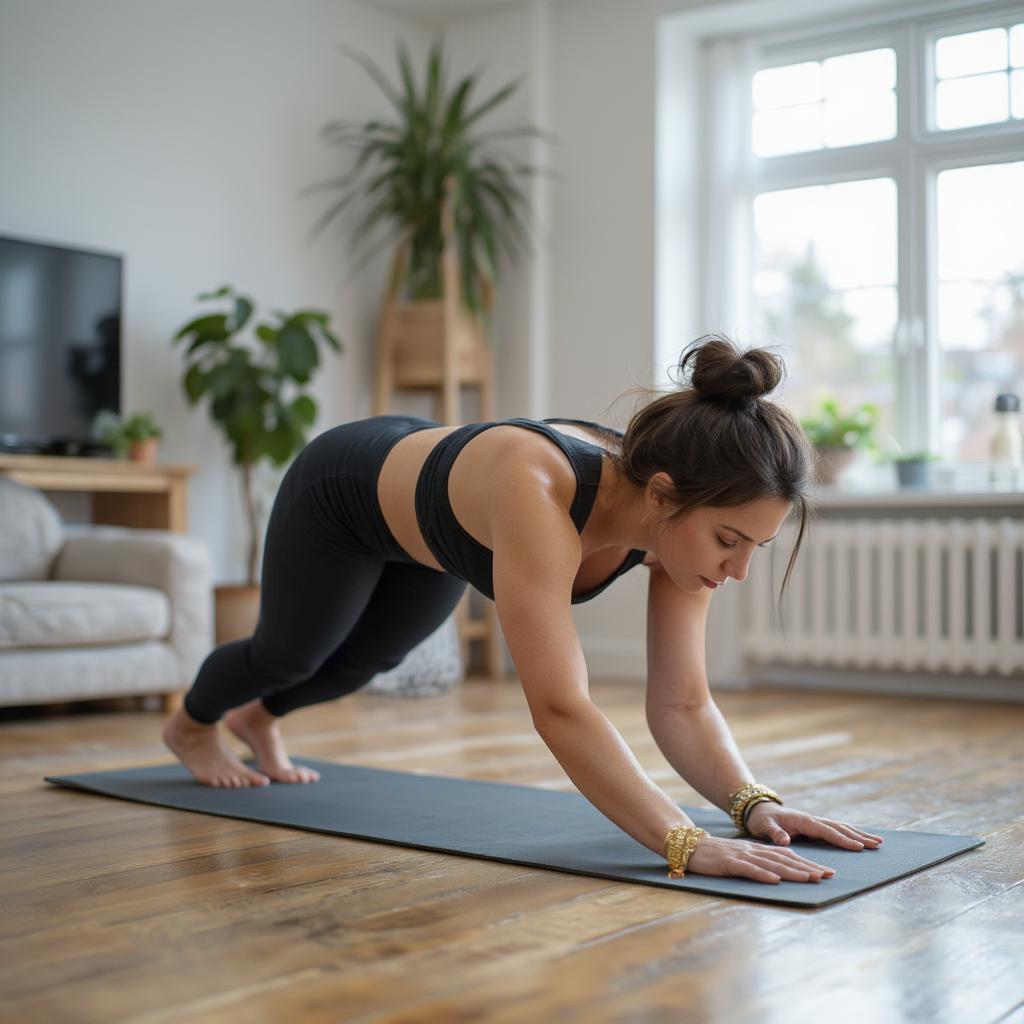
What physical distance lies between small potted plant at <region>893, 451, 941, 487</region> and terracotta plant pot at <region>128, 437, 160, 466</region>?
2.52 meters

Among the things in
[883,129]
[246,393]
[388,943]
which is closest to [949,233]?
[883,129]

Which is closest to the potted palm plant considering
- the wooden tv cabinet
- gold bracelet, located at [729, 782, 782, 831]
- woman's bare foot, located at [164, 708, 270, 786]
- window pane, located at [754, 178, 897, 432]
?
window pane, located at [754, 178, 897, 432]

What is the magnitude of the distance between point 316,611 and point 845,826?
0.88 meters

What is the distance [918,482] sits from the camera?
4672 mm

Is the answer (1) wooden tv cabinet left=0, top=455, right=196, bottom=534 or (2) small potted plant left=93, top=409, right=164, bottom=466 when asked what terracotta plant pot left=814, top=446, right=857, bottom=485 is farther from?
(2) small potted plant left=93, top=409, right=164, bottom=466

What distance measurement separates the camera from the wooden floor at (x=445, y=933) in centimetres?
127

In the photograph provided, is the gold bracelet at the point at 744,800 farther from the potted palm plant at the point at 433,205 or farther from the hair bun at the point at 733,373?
the potted palm plant at the point at 433,205

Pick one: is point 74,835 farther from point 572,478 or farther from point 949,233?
point 949,233

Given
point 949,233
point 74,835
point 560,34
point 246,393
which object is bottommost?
point 74,835

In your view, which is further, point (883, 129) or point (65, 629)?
point (883, 129)

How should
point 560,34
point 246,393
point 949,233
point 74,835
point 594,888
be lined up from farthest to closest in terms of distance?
point 560,34 → point 949,233 → point 246,393 → point 74,835 → point 594,888

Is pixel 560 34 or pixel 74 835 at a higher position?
pixel 560 34

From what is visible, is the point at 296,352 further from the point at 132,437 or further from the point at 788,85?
the point at 788,85

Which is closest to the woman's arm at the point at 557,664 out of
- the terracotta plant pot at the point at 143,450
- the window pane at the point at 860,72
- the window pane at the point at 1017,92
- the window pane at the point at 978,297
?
the terracotta plant pot at the point at 143,450
